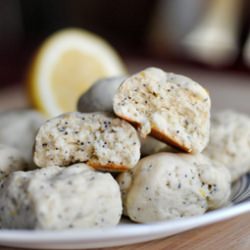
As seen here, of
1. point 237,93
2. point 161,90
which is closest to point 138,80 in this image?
point 161,90

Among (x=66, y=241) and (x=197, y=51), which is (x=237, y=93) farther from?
(x=66, y=241)

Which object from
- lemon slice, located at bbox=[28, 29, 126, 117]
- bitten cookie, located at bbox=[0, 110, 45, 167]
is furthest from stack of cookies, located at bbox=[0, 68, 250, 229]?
lemon slice, located at bbox=[28, 29, 126, 117]

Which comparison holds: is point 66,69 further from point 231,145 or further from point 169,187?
point 169,187

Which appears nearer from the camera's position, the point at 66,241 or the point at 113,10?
the point at 66,241

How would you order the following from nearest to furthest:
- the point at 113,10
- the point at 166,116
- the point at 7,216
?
1. the point at 7,216
2. the point at 166,116
3. the point at 113,10

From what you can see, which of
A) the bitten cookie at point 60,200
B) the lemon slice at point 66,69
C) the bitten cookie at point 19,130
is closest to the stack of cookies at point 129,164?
the bitten cookie at point 60,200
